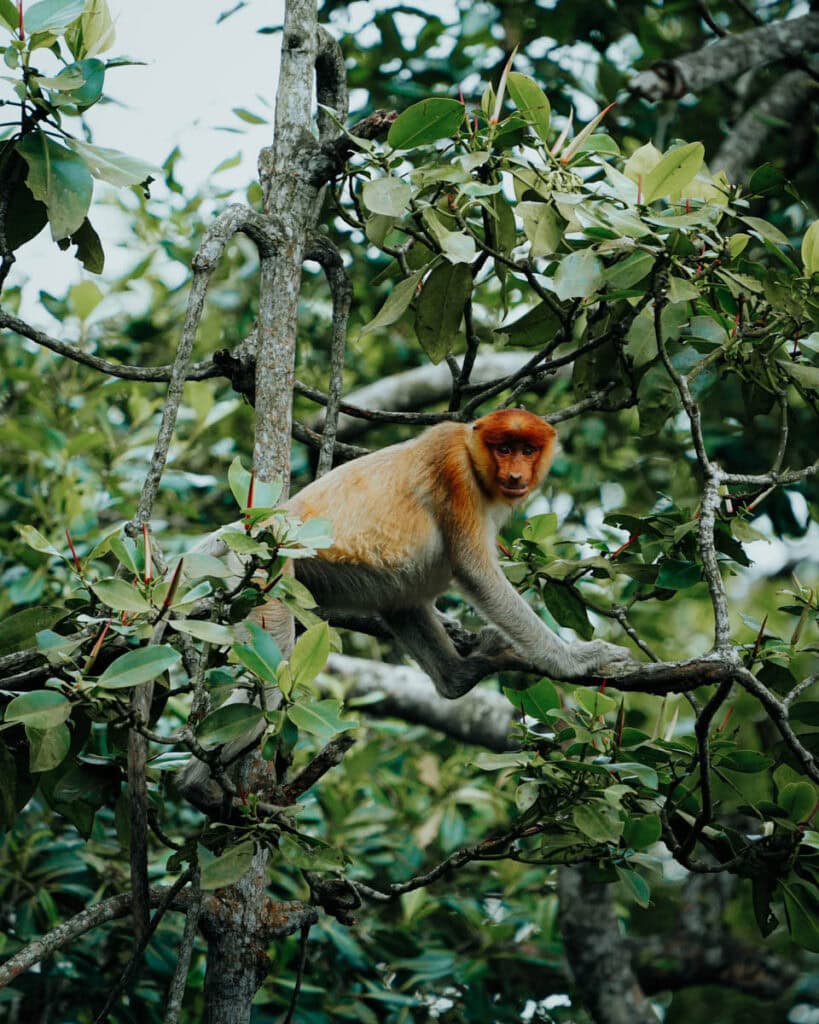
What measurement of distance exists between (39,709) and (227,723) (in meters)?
0.34

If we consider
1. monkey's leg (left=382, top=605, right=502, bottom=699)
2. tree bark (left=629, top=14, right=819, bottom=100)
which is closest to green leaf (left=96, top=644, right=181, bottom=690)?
monkey's leg (left=382, top=605, right=502, bottom=699)

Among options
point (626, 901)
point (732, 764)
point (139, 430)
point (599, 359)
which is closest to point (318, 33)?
point (599, 359)

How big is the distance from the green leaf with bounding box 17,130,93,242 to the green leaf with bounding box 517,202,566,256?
1028mm

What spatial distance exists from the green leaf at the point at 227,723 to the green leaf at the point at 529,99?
5.29ft

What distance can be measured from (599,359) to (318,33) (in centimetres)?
129

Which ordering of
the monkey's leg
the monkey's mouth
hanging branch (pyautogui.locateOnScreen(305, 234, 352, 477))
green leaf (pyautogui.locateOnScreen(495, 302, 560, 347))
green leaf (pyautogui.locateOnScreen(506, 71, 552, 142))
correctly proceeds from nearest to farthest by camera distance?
green leaf (pyautogui.locateOnScreen(506, 71, 552, 142))
hanging branch (pyautogui.locateOnScreen(305, 234, 352, 477))
green leaf (pyautogui.locateOnScreen(495, 302, 560, 347))
the monkey's leg
the monkey's mouth

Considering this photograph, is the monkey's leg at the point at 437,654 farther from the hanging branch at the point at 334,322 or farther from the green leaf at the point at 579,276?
the green leaf at the point at 579,276

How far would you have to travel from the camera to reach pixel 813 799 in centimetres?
270

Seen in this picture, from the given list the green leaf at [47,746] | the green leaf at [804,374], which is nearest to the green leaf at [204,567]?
the green leaf at [47,746]

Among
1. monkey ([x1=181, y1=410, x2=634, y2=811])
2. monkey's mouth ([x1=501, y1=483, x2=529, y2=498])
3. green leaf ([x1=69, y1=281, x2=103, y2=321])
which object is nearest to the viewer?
monkey ([x1=181, y1=410, x2=634, y2=811])

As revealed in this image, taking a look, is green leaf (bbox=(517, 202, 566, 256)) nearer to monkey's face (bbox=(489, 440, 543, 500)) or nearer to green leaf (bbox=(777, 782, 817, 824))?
monkey's face (bbox=(489, 440, 543, 500))

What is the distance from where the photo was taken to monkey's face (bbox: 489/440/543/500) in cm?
395

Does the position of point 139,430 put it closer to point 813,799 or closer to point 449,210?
point 449,210

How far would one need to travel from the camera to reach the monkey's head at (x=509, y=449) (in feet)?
12.8
